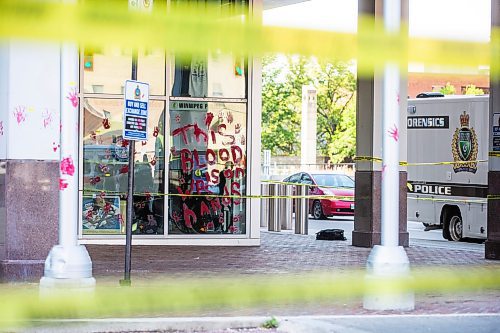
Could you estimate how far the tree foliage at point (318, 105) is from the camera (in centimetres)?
5412

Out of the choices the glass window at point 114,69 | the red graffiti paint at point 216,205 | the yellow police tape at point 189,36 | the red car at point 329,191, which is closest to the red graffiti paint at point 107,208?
the red graffiti paint at point 216,205

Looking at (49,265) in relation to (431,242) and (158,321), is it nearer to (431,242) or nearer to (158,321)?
(158,321)

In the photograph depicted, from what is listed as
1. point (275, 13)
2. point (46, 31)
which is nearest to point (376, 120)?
point (275, 13)

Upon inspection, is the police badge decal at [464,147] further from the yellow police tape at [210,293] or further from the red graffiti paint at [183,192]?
the yellow police tape at [210,293]

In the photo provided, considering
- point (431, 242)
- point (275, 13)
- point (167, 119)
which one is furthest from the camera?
point (275, 13)

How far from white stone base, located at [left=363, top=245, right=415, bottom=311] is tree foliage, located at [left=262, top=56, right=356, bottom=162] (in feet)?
139

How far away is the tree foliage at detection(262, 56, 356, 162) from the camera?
54125mm

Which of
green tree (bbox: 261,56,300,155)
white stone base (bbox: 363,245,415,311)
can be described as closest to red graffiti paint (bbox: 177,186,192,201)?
white stone base (bbox: 363,245,415,311)

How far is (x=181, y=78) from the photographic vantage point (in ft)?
57.3

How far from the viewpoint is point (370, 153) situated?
17734mm

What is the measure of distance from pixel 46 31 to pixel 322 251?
36.7ft

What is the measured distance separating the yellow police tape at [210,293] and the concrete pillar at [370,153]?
4.53 m

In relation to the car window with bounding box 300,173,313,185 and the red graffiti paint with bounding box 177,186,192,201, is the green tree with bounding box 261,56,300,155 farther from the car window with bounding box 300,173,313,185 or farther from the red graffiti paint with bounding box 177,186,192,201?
the red graffiti paint with bounding box 177,186,192,201

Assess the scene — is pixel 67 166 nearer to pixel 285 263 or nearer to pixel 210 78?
pixel 285 263
